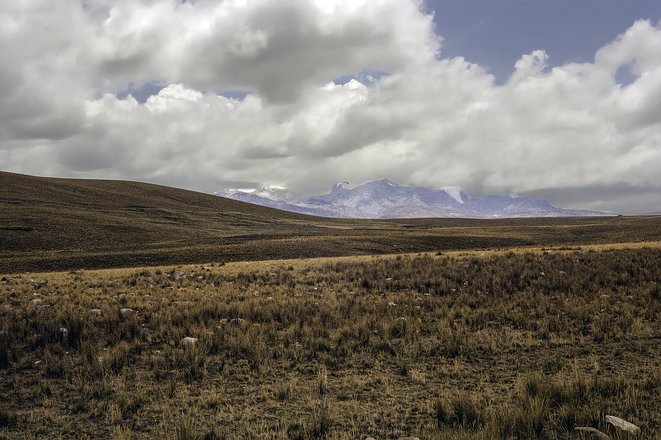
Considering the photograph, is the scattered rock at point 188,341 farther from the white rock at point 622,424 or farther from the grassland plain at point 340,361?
the white rock at point 622,424

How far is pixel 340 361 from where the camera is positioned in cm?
1043

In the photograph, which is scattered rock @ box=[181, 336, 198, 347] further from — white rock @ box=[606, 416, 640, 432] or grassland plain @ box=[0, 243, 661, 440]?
white rock @ box=[606, 416, 640, 432]

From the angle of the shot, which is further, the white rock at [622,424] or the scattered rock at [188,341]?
the scattered rock at [188,341]

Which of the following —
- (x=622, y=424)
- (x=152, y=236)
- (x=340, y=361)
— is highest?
(x=622, y=424)

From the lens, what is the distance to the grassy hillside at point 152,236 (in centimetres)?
4681

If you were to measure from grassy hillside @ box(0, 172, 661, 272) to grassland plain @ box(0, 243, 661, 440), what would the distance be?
97.1ft

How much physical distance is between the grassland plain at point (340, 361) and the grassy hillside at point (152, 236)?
29.6m

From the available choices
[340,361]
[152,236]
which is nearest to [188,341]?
[340,361]

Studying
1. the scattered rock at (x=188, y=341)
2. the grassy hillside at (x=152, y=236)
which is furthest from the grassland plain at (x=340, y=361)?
the grassy hillside at (x=152, y=236)

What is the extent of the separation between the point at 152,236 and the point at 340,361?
71.8 m

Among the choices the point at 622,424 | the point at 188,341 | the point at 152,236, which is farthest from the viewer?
the point at 152,236

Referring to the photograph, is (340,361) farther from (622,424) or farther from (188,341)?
(622,424)

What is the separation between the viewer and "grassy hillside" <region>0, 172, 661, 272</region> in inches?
1843

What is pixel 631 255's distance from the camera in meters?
24.3
